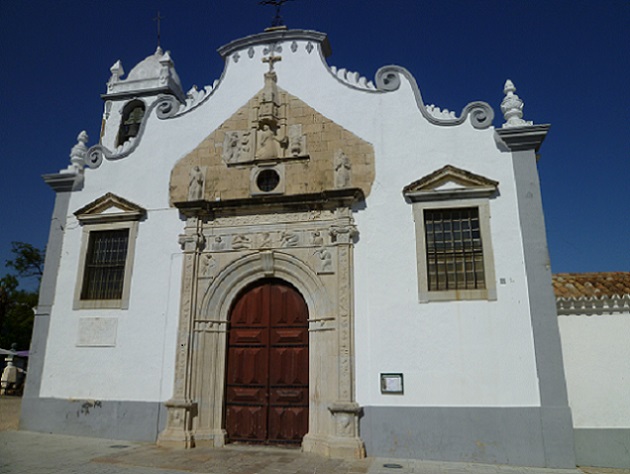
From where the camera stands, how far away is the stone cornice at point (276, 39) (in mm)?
10086

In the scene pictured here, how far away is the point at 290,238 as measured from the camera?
893cm

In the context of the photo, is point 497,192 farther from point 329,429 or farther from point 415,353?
point 329,429

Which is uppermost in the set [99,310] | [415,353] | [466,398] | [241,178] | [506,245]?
[241,178]

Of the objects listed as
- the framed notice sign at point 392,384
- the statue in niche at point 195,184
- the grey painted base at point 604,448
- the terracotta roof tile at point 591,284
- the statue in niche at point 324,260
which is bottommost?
the grey painted base at point 604,448

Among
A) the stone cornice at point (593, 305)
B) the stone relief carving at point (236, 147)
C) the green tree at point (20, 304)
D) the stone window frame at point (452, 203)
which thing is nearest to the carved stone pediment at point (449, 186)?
the stone window frame at point (452, 203)

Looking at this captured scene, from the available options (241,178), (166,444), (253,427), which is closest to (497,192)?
(241,178)

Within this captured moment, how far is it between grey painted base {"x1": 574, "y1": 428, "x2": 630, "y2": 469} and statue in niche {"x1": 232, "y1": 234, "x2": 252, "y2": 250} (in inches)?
246

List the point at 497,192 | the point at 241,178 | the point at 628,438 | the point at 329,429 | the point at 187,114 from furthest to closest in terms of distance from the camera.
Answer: the point at 187,114 < the point at 241,178 < the point at 497,192 < the point at 329,429 < the point at 628,438

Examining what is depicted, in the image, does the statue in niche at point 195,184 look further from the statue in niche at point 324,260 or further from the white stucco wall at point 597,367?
the white stucco wall at point 597,367

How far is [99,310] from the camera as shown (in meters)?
9.57

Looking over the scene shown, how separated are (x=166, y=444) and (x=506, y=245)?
6.61m

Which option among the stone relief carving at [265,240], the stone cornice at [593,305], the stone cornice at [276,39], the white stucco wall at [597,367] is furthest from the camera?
the stone cornice at [276,39]

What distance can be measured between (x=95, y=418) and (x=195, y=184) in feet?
15.6

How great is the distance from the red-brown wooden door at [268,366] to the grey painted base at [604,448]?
4.28 meters
